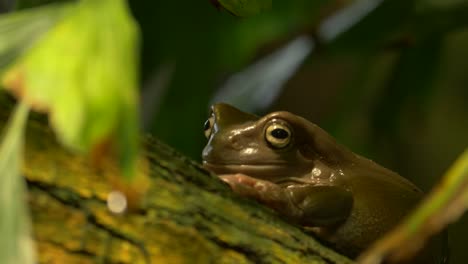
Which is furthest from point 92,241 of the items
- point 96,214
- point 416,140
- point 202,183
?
point 416,140

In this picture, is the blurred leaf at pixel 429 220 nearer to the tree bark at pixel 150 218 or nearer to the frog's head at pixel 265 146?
the tree bark at pixel 150 218

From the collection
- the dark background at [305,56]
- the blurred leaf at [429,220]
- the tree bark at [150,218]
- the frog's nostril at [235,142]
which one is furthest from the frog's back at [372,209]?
the blurred leaf at [429,220]

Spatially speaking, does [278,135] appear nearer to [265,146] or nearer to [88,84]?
[265,146]

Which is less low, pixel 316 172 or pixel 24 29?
pixel 316 172

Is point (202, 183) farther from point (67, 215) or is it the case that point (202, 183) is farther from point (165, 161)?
point (67, 215)

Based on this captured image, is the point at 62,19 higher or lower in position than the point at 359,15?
lower

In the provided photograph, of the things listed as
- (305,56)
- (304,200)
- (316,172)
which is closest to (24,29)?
(304,200)
